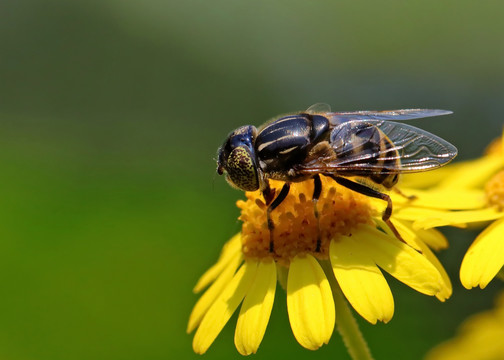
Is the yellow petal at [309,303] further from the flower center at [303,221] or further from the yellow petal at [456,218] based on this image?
the yellow petal at [456,218]

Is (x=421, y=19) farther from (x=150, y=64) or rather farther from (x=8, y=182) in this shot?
(x=8, y=182)

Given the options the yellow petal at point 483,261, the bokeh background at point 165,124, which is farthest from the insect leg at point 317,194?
the bokeh background at point 165,124

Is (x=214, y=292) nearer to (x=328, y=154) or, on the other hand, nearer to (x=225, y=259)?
(x=225, y=259)

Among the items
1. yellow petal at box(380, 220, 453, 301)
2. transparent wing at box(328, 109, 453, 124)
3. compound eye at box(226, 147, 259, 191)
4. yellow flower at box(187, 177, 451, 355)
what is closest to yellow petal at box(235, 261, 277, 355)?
yellow flower at box(187, 177, 451, 355)

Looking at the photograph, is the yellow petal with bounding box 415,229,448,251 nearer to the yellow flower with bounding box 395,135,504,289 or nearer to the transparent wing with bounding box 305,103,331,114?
the yellow flower with bounding box 395,135,504,289

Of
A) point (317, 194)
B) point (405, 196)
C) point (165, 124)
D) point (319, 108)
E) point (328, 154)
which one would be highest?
point (165, 124)

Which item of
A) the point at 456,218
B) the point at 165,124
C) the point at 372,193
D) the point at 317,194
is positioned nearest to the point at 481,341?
the point at 456,218
